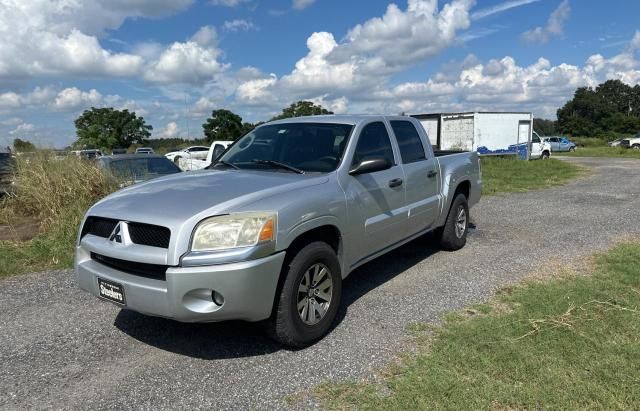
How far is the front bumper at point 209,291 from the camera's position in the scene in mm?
3105

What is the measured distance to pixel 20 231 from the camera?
7.80 meters

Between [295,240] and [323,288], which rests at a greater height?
[295,240]

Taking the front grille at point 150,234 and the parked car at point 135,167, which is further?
the parked car at point 135,167

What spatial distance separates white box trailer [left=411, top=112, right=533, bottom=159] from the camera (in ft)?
85.7

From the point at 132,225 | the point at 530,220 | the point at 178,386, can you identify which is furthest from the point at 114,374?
the point at 530,220

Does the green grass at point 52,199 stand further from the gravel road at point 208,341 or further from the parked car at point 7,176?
the gravel road at point 208,341

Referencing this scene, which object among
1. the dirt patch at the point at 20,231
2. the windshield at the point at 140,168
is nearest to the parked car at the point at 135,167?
the windshield at the point at 140,168

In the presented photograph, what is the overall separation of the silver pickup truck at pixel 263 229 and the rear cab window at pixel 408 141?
151mm

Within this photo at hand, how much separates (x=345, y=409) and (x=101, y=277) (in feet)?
6.34

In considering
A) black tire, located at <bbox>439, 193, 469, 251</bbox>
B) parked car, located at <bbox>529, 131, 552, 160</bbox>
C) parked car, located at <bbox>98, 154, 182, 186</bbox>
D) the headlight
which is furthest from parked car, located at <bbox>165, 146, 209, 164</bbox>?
parked car, located at <bbox>529, 131, 552, 160</bbox>

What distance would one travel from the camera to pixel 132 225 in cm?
338

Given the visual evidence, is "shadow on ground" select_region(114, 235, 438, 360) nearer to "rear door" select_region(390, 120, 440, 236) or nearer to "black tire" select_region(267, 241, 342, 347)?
"black tire" select_region(267, 241, 342, 347)

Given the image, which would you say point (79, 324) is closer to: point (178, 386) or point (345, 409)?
point (178, 386)

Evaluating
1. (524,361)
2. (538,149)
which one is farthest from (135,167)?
(538,149)
